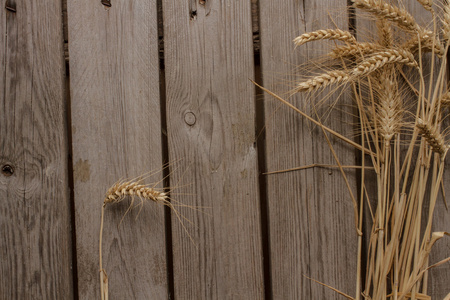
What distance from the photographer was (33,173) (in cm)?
112

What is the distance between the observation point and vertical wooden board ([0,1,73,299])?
1114 millimetres

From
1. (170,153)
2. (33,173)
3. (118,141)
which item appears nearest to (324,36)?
(170,153)

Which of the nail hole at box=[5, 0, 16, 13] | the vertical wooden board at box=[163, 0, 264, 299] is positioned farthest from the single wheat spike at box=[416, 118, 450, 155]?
the nail hole at box=[5, 0, 16, 13]

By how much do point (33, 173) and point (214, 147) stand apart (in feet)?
1.91

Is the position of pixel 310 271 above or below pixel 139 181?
below

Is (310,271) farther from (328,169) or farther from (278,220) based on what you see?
(328,169)

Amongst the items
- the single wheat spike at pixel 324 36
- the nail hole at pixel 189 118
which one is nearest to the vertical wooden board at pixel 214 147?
the nail hole at pixel 189 118

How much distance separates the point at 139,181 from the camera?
1.09 metres

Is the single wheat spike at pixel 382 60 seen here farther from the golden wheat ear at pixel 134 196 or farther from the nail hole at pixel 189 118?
the golden wheat ear at pixel 134 196

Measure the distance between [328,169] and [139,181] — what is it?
1.94 ft

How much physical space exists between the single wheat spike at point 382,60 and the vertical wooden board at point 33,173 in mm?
900

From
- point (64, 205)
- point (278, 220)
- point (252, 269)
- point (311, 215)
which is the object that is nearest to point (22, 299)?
point (64, 205)

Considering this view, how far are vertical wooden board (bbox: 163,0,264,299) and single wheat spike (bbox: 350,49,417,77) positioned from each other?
33 centimetres

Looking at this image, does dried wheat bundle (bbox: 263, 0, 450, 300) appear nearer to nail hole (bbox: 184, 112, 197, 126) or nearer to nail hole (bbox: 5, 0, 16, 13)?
nail hole (bbox: 184, 112, 197, 126)
